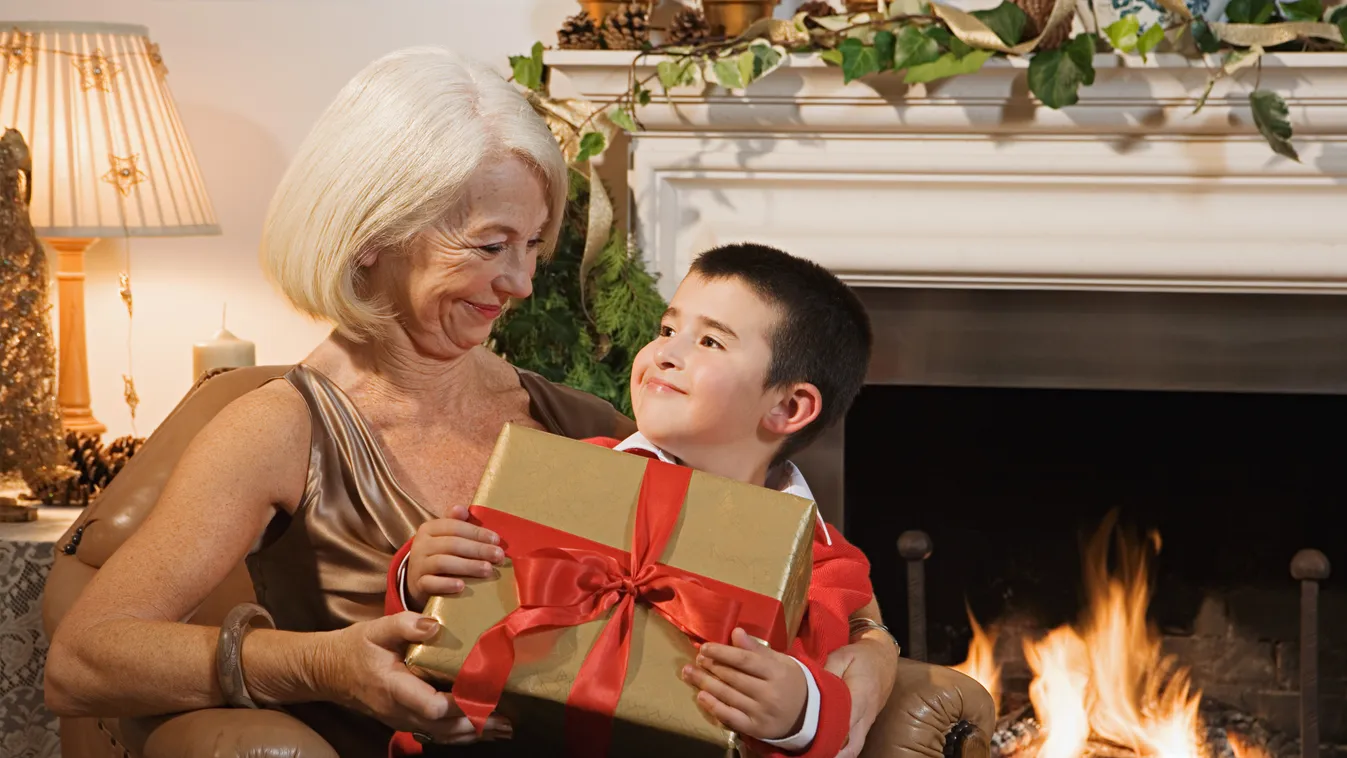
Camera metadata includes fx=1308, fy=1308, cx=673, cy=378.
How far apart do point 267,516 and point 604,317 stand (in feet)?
2.87

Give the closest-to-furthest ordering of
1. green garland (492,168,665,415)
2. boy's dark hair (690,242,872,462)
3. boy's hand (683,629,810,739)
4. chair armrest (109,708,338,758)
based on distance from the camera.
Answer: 1. boy's hand (683,629,810,739)
2. chair armrest (109,708,338,758)
3. boy's dark hair (690,242,872,462)
4. green garland (492,168,665,415)

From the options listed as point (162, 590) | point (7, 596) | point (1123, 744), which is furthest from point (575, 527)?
point (1123, 744)

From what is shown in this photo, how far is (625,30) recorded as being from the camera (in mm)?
2219

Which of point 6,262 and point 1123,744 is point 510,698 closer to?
point 6,262

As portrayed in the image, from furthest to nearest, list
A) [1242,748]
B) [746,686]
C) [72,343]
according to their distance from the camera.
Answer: [1242,748] → [72,343] → [746,686]

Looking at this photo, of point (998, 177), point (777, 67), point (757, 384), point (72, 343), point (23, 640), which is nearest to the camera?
point (757, 384)

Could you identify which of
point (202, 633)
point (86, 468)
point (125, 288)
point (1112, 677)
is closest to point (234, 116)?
point (125, 288)

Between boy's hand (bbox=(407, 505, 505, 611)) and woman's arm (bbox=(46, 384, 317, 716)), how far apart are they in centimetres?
17

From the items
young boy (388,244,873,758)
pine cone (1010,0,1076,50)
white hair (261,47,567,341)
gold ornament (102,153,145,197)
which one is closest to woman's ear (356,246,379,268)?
white hair (261,47,567,341)

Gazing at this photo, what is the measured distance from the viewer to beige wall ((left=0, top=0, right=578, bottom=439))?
2492mm

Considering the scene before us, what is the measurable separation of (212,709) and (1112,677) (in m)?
1.99

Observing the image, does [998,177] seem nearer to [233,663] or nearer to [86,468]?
[233,663]

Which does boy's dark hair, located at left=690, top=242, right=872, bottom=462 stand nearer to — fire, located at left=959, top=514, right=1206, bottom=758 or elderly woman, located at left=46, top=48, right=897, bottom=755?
elderly woman, located at left=46, top=48, right=897, bottom=755

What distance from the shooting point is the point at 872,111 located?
2.23 metres
